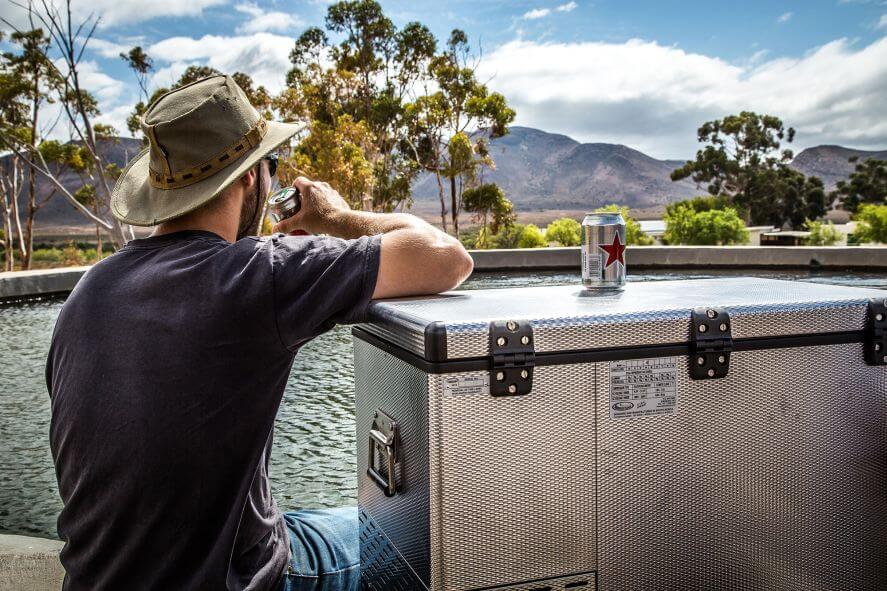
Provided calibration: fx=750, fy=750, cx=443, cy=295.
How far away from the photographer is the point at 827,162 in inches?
6609

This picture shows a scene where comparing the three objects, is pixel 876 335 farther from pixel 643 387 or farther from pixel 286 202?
pixel 286 202

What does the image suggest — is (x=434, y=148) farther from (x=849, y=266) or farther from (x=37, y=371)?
(x=37, y=371)

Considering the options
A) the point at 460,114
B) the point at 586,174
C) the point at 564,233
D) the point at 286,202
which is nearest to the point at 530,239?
the point at 564,233

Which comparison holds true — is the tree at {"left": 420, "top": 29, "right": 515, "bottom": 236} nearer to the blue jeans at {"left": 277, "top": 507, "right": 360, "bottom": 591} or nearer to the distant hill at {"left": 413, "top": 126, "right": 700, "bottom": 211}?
the blue jeans at {"left": 277, "top": 507, "right": 360, "bottom": 591}

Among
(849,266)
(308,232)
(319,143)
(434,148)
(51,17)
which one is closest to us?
(308,232)

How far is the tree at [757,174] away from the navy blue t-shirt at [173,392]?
51.4 metres

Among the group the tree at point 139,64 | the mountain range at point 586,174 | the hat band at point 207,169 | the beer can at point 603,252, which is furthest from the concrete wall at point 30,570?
the mountain range at point 586,174

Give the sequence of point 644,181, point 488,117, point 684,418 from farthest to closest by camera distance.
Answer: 1. point 644,181
2. point 488,117
3. point 684,418

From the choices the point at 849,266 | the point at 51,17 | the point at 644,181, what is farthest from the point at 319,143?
the point at 644,181

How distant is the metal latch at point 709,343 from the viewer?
1258 millimetres

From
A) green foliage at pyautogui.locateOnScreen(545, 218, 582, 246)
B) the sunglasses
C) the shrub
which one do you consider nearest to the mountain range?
the shrub

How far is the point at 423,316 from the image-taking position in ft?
3.98

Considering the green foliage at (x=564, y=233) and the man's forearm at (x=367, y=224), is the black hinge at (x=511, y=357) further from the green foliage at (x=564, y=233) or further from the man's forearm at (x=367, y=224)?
the green foliage at (x=564, y=233)

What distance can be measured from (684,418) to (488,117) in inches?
1053
